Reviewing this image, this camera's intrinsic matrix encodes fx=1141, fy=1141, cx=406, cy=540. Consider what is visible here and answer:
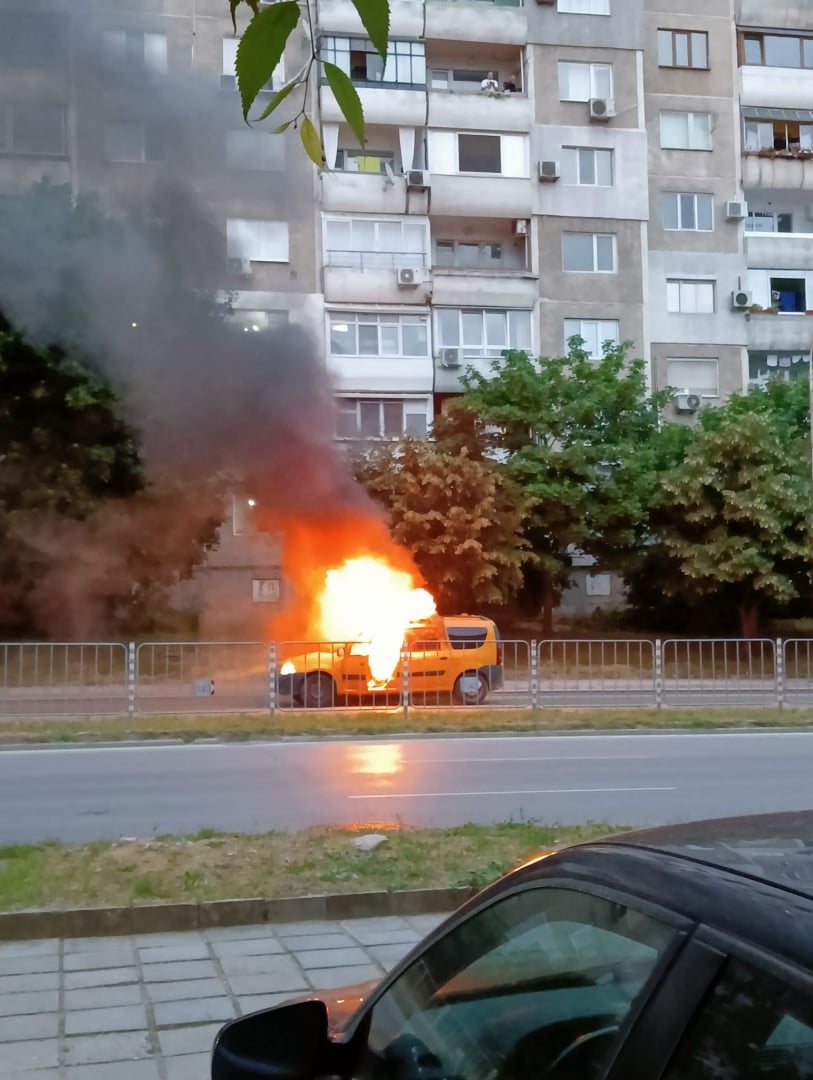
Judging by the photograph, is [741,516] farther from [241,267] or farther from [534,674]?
[241,267]

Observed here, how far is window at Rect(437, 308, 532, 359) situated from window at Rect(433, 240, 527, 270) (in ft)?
5.25

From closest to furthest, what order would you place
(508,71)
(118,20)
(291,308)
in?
(118,20) → (291,308) → (508,71)

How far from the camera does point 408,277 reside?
92.7 feet

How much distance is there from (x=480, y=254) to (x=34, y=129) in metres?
20.2

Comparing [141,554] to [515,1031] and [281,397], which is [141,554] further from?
[515,1031]

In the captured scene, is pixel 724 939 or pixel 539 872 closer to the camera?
pixel 724 939

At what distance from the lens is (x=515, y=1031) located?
1.89 meters

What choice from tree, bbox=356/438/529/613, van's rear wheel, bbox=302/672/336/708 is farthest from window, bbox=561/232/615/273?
van's rear wheel, bbox=302/672/336/708

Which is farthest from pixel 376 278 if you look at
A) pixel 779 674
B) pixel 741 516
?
pixel 779 674

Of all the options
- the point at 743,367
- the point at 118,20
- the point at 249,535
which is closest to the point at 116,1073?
the point at 118,20

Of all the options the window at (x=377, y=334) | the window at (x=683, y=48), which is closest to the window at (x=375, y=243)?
the window at (x=377, y=334)

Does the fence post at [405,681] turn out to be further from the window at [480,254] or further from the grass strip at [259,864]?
the window at [480,254]

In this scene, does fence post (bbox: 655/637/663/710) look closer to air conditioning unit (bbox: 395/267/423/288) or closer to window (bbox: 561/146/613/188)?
air conditioning unit (bbox: 395/267/423/288)

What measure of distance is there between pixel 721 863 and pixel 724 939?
240mm
